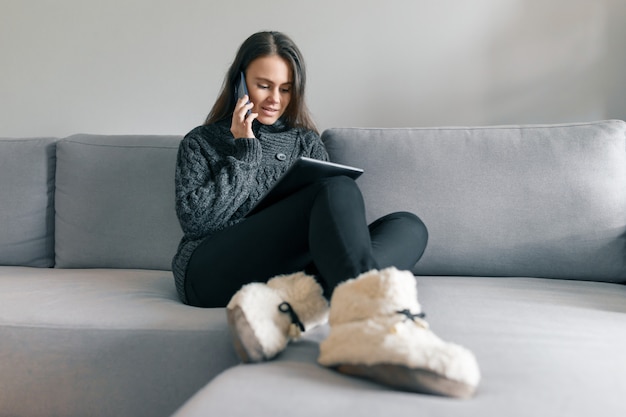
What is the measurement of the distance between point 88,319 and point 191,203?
352 millimetres

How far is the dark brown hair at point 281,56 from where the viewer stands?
1766 millimetres

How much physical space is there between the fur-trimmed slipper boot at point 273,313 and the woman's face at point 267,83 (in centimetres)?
69

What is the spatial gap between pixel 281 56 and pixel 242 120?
0.77ft

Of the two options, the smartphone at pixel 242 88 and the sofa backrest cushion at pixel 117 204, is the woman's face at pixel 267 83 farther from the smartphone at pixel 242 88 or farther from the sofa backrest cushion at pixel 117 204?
the sofa backrest cushion at pixel 117 204

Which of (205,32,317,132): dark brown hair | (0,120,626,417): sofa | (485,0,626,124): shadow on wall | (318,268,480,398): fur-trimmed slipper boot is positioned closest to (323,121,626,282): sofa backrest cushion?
(0,120,626,417): sofa

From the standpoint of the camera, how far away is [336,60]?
7.38ft

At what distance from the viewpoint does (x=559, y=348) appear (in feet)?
3.62

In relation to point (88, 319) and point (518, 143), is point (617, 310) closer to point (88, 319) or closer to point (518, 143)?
point (518, 143)

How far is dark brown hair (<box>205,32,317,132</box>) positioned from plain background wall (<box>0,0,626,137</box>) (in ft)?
1.40

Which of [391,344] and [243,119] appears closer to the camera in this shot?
[391,344]

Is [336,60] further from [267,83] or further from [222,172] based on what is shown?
[222,172]

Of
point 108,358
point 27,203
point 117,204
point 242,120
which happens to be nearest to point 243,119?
point 242,120

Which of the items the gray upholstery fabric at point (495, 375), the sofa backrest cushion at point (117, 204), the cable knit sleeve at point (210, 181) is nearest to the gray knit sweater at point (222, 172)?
the cable knit sleeve at point (210, 181)

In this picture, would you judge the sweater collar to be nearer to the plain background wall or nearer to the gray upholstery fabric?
the plain background wall
